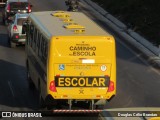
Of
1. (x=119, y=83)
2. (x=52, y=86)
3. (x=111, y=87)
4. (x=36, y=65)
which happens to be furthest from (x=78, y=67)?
(x=119, y=83)

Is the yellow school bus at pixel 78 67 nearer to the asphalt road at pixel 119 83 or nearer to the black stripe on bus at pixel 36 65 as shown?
the black stripe on bus at pixel 36 65

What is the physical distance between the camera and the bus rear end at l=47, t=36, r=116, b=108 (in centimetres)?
1720

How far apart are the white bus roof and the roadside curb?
27.3ft

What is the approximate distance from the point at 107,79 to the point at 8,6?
91.3ft

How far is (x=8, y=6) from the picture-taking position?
44219mm

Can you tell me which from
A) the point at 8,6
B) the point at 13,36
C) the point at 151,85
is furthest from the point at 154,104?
the point at 8,6

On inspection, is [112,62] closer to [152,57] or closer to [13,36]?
[152,57]

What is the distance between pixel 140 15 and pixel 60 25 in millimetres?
23237

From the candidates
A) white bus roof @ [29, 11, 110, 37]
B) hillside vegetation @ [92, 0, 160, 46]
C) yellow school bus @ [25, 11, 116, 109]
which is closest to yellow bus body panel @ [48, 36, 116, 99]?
yellow school bus @ [25, 11, 116, 109]

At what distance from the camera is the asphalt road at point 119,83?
805 inches

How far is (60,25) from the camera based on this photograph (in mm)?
19234

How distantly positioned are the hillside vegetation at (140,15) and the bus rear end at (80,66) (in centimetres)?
1673

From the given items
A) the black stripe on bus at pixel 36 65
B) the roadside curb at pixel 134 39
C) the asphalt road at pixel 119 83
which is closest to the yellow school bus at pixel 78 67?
the black stripe on bus at pixel 36 65

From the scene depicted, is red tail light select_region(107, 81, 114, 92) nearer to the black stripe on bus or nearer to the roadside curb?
the black stripe on bus
